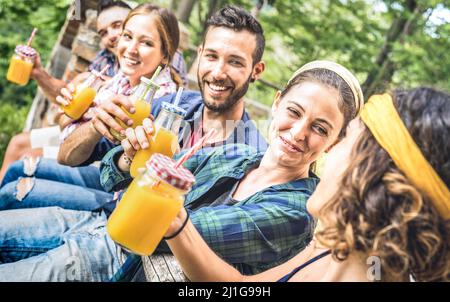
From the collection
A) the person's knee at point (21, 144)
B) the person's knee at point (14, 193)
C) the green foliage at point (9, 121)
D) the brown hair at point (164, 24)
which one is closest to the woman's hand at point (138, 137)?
the brown hair at point (164, 24)

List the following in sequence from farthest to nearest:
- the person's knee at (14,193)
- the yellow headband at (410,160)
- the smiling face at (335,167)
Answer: the person's knee at (14,193), the smiling face at (335,167), the yellow headband at (410,160)

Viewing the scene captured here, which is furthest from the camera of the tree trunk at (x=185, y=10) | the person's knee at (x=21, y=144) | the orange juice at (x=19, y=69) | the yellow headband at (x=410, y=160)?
the tree trunk at (x=185, y=10)

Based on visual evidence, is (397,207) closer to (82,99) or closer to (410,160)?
(410,160)

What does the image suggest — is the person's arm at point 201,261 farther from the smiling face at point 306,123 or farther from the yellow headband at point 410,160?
the yellow headband at point 410,160

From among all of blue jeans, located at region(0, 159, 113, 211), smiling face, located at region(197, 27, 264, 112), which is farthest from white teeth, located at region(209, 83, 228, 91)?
blue jeans, located at region(0, 159, 113, 211)

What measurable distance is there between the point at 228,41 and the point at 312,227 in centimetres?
71

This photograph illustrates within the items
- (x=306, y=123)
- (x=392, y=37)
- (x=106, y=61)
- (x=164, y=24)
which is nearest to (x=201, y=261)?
(x=306, y=123)

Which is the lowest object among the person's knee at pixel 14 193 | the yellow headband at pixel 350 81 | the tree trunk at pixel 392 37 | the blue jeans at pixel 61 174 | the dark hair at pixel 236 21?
the person's knee at pixel 14 193

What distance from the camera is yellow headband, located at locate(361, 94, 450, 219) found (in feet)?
3.51

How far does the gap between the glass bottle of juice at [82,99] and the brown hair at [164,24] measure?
29 centimetres

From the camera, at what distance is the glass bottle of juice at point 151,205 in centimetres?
110

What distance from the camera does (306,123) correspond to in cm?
140

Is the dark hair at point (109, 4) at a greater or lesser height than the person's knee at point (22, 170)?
greater

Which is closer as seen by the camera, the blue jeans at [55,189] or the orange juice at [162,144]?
the orange juice at [162,144]
